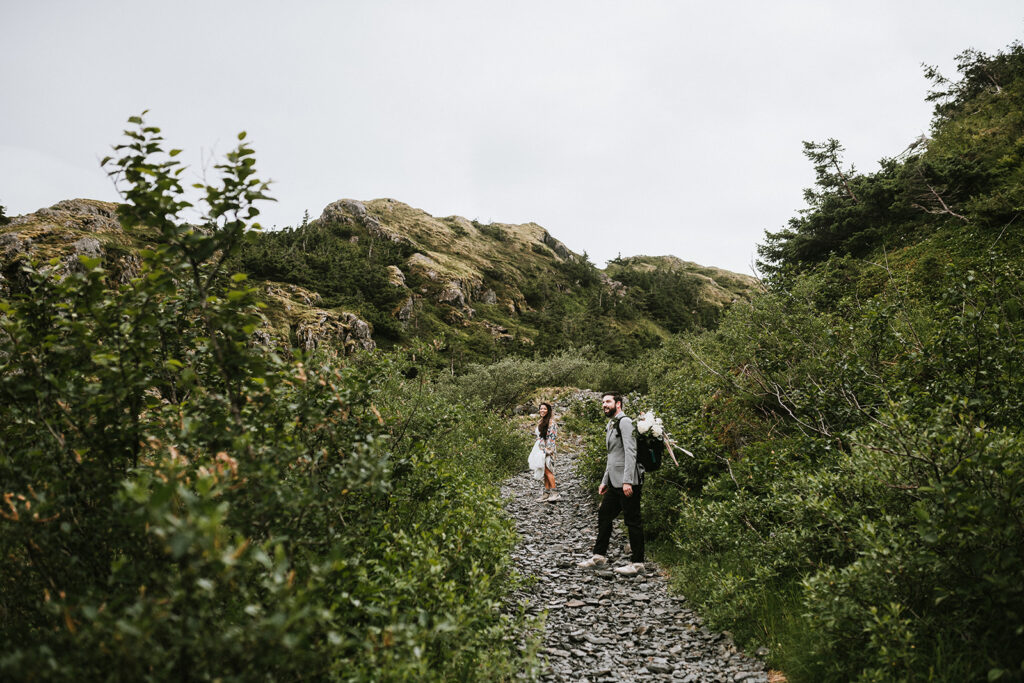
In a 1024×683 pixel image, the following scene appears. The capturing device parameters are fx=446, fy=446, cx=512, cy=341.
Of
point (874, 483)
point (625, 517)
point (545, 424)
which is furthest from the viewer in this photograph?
point (545, 424)

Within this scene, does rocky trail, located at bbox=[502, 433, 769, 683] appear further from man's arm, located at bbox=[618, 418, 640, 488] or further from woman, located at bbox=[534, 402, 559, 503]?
woman, located at bbox=[534, 402, 559, 503]

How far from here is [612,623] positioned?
6027 mm

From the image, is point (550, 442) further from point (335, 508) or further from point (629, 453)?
point (335, 508)

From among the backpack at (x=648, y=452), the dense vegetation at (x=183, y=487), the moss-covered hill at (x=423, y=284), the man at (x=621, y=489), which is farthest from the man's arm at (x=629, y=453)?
the moss-covered hill at (x=423, y=284)

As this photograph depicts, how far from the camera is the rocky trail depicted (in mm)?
4848

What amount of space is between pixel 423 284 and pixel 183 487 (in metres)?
71.4

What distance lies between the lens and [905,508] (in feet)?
14.4

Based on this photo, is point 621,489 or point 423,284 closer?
point 621,489

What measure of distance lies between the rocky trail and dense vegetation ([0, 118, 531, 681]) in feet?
5.48

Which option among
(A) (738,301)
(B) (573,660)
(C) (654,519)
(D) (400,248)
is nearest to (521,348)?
(D) (400,248)

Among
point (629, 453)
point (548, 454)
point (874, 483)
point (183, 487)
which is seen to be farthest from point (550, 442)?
point (183, 487)

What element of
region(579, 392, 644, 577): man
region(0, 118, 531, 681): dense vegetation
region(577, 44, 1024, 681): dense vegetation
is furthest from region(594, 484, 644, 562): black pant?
region(0, 118, 531, 681): dense vegetation

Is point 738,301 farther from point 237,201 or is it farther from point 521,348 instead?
point 521,348

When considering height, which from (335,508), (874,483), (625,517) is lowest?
(625,517)
